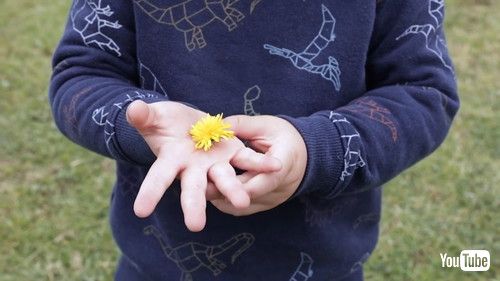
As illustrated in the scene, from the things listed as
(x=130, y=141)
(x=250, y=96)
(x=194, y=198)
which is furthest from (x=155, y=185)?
(x=250, y=96)

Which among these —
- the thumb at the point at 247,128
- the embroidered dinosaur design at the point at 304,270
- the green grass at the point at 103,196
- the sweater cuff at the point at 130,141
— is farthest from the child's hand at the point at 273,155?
the green grass at the point at 103,196

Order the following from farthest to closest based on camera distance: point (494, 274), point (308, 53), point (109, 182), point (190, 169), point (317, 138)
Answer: point (109, 182) < point (494, 274) < point (308, 53) < point (317, 138) < point (190, 169)

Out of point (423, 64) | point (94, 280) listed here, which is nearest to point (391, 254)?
point (94, 280)

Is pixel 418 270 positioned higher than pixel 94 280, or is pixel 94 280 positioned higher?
pixel 418 270

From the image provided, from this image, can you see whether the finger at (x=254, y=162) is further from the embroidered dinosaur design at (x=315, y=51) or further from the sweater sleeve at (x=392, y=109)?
the embroidered dinosaur design at (x=315, y=51)

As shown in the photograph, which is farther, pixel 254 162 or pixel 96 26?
pixel 96 26

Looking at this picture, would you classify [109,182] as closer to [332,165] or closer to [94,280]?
[94,280]

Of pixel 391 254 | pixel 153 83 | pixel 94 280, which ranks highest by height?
pixel 153 83

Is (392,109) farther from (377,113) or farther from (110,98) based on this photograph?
(110,98)
